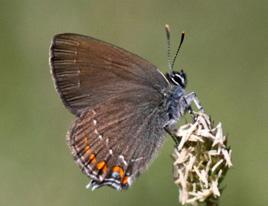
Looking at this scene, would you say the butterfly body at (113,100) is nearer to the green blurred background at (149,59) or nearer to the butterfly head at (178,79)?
the butterfly head at (178,79)

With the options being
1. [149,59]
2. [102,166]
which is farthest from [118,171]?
[149,59]

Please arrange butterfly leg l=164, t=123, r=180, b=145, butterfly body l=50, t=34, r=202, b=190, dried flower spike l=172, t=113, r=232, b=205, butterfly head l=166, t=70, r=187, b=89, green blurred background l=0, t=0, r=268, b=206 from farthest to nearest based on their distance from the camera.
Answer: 1. green blurred background l=0, t=0, r=268, b=206
2. butterfly head l=166, t=70, r=187, b=89
3. butterfly body l=50, t=34, r=202, b=190
4. butterfly leg l=164, t=123, r=180, b=145
5. dried flower spike l=172, t=113, r=232, b=205

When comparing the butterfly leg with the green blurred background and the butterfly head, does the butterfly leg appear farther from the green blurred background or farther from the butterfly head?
the green blurred background

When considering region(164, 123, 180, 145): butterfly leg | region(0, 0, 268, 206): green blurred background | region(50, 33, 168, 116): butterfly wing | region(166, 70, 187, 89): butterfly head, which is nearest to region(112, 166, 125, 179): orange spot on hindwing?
region(164, 123, 180, 145): butterfly leg
